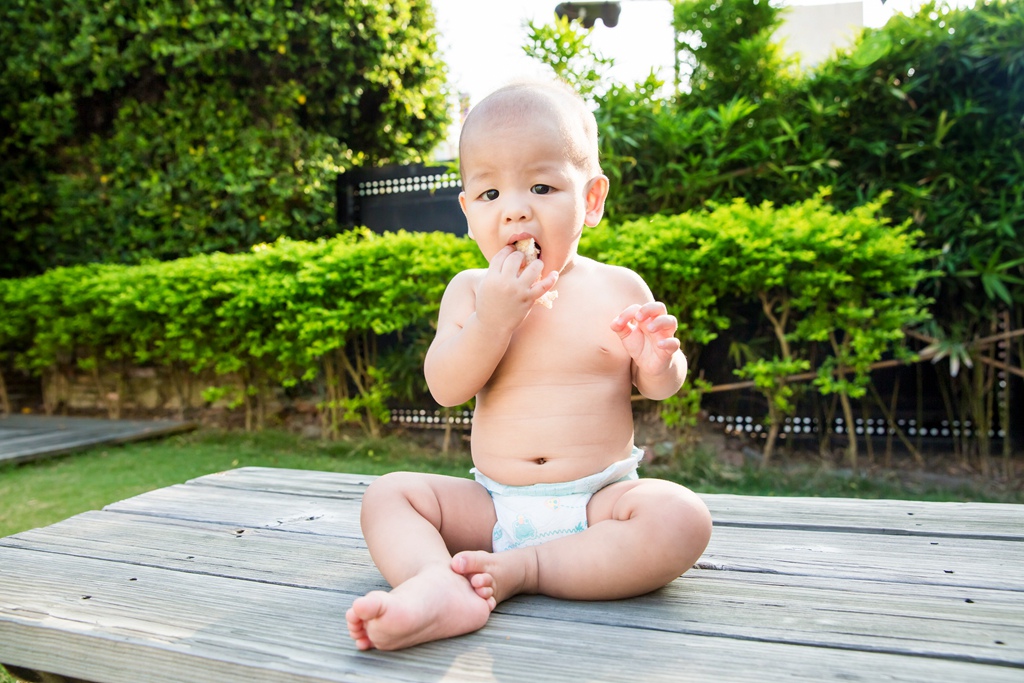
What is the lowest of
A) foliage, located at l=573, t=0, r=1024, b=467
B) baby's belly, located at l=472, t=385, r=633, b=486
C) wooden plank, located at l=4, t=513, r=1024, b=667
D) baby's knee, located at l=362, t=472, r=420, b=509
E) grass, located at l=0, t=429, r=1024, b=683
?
grass, located at l=0, t=429, r=1024, b=683

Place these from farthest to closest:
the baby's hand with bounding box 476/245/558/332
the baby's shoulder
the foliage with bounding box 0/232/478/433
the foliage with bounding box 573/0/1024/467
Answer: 1. the foliage with bounding box 0/232/478/433
2. the foliage with bounding box 573/0/1024/467
3. the baby's shoulder
4. the baby's hand with bounding box 476/245/558/332

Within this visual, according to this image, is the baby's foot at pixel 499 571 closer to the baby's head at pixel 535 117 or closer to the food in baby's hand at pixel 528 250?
the food in baby's hand at pixel 528 250

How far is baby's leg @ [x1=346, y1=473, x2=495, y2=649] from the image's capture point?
1150mm

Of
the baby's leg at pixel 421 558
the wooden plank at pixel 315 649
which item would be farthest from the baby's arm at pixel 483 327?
the wooden plank at pixel 315 649

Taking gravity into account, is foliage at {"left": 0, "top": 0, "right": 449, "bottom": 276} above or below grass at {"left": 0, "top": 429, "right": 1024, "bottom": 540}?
above

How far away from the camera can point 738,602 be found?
1.40m

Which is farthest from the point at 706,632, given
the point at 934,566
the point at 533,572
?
the point at 934,566

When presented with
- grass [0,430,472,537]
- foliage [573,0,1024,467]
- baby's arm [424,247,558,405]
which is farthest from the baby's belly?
foliage [573,0,1024,467]

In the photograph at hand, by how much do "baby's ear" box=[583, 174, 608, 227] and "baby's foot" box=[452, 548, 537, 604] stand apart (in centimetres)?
77

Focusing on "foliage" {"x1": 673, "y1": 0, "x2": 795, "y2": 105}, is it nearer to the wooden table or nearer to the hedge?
the hedge

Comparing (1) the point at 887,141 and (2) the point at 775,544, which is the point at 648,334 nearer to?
(2) the point at 775,544

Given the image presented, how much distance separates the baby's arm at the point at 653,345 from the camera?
149 centimetres

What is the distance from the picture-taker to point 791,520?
2.00m

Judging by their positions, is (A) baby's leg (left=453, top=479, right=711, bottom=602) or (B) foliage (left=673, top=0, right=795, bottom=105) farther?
(B) foliage (left=673, top=0, right=795, bottom=105)
